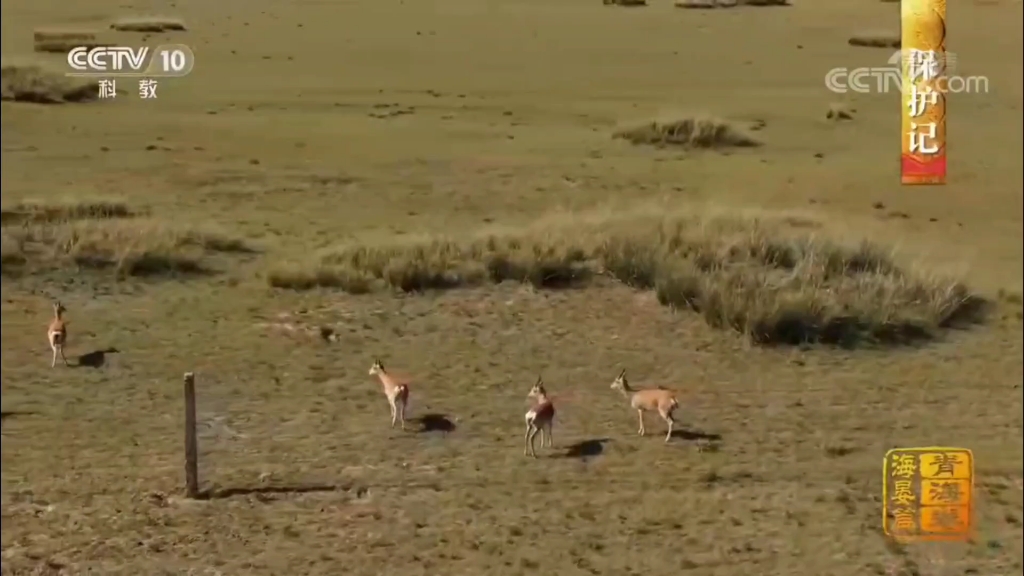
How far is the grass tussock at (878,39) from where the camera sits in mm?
5102

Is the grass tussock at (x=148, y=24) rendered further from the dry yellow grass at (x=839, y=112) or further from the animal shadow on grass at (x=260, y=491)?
the dry yellow grass at (x=839, y=112)

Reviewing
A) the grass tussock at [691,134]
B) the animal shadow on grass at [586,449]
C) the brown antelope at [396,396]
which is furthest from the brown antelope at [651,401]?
the grass tussock at [691,134]

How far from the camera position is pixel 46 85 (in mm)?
4828

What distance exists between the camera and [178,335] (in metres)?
4.82

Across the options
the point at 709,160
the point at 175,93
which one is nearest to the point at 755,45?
the point at 709,160

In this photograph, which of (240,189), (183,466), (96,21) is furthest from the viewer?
(240,189)

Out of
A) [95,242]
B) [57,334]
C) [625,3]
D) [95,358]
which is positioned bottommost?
[95,358]

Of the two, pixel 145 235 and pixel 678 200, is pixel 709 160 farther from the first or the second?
pixel 145 235

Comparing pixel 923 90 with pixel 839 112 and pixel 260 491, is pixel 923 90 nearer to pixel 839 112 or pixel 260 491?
pixel 839 112

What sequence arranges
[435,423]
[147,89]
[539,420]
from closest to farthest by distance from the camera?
[539,420] < [435,423] < [147,89]

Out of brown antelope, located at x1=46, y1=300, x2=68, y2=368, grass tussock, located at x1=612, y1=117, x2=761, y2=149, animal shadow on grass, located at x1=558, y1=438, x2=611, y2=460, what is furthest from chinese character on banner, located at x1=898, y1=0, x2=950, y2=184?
brown antelope, located at x1=46, y1=300, x2=68, y2=368

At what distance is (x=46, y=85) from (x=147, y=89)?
446mm

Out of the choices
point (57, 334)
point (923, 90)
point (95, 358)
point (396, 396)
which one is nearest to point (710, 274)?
point (923, 90)

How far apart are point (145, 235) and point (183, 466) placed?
1.13 metres
